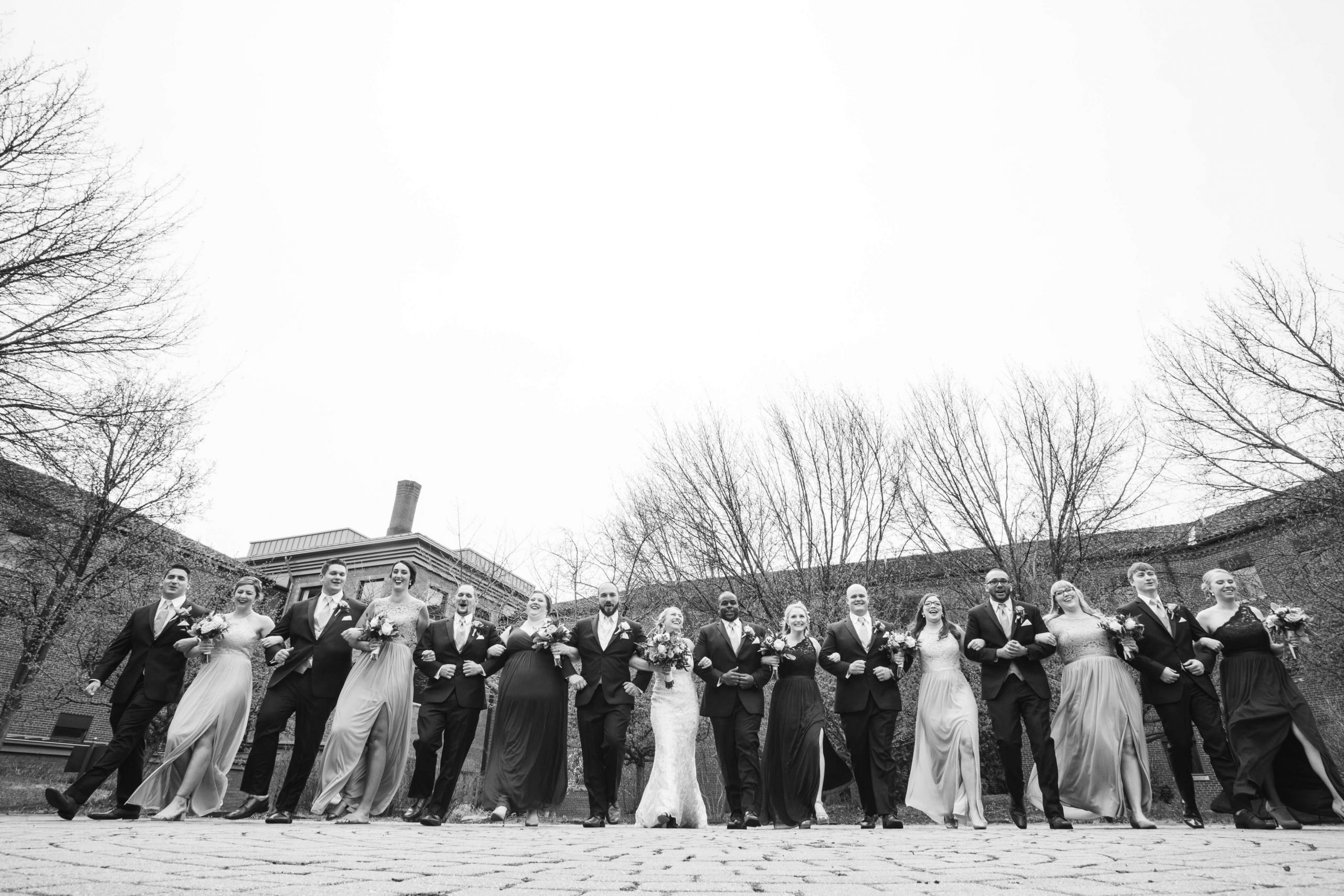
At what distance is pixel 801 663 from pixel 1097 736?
9.24 ft

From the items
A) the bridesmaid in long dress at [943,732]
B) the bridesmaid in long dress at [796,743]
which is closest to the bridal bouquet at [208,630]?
the bridesmaid in long dress at [796,743]

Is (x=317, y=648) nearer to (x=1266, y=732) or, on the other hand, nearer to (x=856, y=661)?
(x=856, y=661)

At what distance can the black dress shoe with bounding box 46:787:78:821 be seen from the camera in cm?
590

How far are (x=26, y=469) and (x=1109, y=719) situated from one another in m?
16.2

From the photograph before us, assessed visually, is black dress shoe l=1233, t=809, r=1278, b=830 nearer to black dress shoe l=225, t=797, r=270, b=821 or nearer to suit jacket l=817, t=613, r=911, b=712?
suit jacket l=817, t=613, r=911, b=712

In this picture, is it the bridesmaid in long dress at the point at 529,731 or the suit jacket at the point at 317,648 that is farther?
the suit jacket at the point at 317,648

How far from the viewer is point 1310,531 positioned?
1531 cm

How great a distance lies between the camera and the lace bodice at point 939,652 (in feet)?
25.8

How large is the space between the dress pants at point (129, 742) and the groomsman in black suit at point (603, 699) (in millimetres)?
3772

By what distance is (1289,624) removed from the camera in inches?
273

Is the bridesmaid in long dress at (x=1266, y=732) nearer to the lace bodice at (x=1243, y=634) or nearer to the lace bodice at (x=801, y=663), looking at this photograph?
the lace bodice at (x=1243, y=634)

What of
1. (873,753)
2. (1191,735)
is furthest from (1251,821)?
(873,753)

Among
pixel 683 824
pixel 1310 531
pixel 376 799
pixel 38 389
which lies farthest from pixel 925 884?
pixel 1310 531

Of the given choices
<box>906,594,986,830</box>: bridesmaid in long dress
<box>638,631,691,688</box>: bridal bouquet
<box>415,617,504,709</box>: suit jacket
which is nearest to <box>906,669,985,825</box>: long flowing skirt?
<box>906,594,986,830</box>: bridesmaid in long dress
